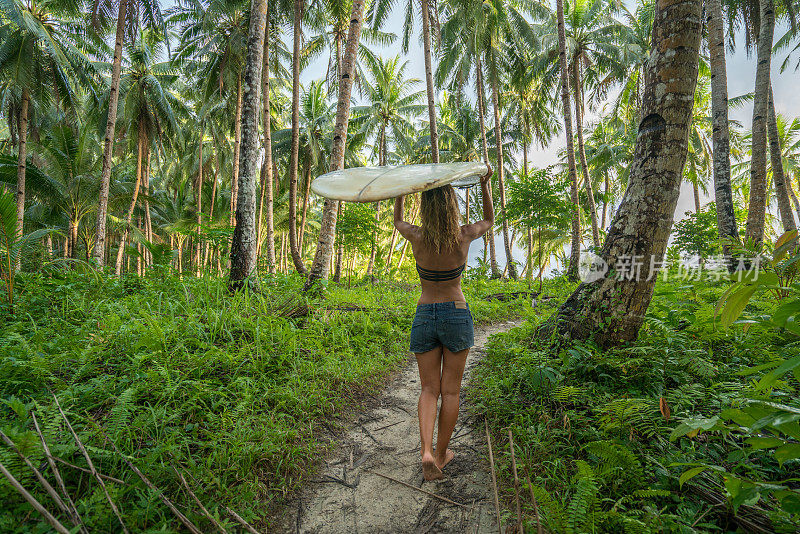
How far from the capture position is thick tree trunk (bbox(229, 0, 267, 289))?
5305 millimetres

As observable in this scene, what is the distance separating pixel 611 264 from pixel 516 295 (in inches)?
259

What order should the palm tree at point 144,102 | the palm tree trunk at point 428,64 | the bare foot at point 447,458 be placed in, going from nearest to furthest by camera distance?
the bare foot at point 447,458
the palm tree trunk at point 428,64
the palm tree at point 144,102

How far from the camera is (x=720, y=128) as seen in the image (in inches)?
297

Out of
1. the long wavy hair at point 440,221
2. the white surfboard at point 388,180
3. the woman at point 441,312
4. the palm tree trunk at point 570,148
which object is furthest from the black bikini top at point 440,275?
the palm tree trunk at point 570,148

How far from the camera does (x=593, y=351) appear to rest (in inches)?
122

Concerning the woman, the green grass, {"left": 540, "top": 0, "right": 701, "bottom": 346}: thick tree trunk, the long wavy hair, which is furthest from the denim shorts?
{"left": 540, "top": 0, "right": 701, "bottom": 346}: thick tree trunk

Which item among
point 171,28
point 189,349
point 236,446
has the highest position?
point 171,28

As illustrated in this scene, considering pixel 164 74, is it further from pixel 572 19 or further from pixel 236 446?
pixel 236 446

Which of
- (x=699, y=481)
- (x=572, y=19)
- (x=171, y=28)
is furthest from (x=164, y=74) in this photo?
(x=699, y=481)

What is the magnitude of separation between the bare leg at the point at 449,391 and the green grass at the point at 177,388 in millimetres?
1064

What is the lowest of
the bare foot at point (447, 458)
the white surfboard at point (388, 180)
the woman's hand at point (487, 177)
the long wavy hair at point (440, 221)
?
the bare foot at point (447, 458)

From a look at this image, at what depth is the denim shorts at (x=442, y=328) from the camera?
249cm

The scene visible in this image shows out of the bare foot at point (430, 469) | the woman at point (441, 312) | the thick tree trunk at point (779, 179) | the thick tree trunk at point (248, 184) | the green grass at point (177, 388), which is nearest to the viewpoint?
the green grass at point (177, 388)

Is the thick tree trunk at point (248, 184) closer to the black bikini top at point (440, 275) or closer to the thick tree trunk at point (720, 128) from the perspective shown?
the black bikini top at point (440, 275)
